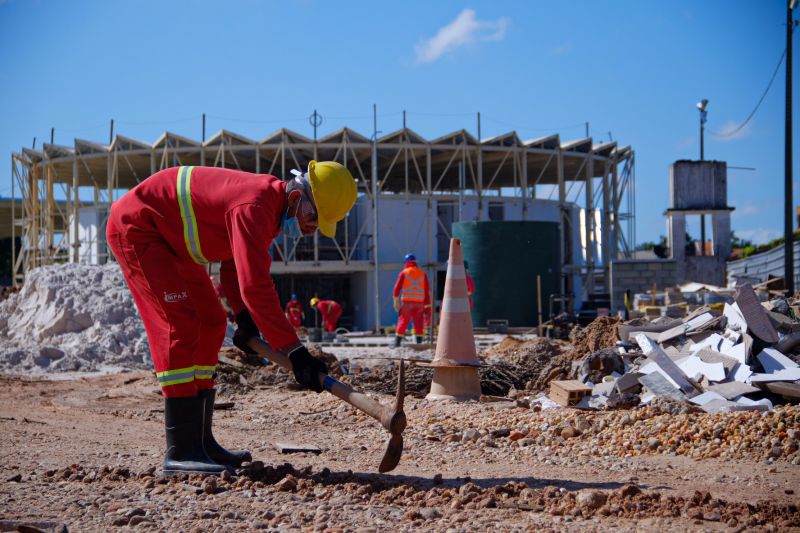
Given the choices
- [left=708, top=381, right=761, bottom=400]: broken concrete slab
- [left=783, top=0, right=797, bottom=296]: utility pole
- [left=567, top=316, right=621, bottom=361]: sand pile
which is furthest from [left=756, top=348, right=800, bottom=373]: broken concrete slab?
[left=783, top=0, right=797, bottom=296]: utility pole

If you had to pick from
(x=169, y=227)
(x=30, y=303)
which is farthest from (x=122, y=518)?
(x=30, y=303)

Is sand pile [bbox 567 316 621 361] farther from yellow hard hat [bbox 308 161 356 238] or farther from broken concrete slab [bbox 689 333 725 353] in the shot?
yellow hard hat [bbox 308 161 356 238]

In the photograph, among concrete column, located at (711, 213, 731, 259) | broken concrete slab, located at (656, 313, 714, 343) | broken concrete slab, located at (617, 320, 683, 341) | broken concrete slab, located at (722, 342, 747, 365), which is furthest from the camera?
concrete column, located at (711, 213, 731, 259)

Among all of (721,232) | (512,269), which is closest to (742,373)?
(512,269)

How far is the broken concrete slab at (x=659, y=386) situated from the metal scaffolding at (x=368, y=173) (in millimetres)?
21447

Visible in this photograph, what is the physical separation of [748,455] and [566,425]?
3.80 ft

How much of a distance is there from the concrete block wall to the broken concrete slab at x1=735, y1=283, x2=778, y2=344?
52.9ft

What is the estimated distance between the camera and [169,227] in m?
4.39

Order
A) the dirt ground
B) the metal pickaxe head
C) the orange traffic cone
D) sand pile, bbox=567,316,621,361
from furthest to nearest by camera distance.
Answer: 1. sand pile, bbox=567,316,621,361
2. the orange traffic cone
3. the metal pickaxe head
4. the dirt ground

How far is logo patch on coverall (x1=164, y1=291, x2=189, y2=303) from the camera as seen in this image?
4277 mm

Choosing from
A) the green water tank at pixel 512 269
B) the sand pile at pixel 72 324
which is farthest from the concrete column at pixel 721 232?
the sand pile at pixel 72 324

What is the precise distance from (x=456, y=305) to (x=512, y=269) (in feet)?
39.3

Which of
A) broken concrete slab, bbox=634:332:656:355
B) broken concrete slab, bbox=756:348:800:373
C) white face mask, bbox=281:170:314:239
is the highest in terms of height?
white face mask, bbox=281:170:314:239

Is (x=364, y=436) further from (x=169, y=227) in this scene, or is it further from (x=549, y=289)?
(x=549, y=289)
